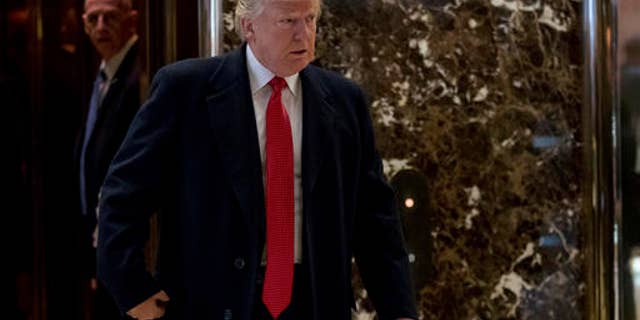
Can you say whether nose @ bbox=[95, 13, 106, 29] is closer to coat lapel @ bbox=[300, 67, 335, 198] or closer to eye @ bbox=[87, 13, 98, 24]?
eye @ bbox=[87, 13, 98, 24]

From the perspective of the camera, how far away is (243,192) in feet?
7.63

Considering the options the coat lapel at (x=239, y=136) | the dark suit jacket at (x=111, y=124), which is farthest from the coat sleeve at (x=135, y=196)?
the dark suit jacket at (x=111, y=124)

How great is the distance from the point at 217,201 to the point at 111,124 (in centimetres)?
154

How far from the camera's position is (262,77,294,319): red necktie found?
234 cm

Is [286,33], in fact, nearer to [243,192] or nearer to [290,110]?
[290,110]

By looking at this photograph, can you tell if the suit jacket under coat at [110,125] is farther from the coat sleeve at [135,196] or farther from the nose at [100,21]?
the coat sleeve at [135,196]

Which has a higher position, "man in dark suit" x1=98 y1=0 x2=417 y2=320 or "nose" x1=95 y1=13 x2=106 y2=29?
"nose" x1=95 y1=13 x2=106 y2=29

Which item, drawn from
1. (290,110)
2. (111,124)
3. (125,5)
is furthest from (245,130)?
(125,5)

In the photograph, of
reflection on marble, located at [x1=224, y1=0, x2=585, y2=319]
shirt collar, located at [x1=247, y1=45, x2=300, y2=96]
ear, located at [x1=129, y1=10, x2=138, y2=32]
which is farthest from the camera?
ear, located at [x1=129, y1=10, x2=138, y2=32]

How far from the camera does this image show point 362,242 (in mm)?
2555

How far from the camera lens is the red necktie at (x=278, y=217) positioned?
234 cm

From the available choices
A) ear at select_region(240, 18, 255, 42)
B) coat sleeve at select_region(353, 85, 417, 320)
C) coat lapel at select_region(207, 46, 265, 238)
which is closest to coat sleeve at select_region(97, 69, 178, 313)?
coat lapel at select_region(207, 46, 265, 238)

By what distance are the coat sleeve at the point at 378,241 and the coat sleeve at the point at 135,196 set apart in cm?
50

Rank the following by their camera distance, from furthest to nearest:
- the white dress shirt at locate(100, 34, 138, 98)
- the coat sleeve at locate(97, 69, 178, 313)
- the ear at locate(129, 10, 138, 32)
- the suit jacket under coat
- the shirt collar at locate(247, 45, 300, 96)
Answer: the ear at locate(129, 10, 138, 32), the white dress shirt at locate(100, 34, 138, 98), the suit jacket under coat, the shirt collar at locate(247, 45, 300, 96), the coat sleeve at locate(97, 69, 178, 313)
